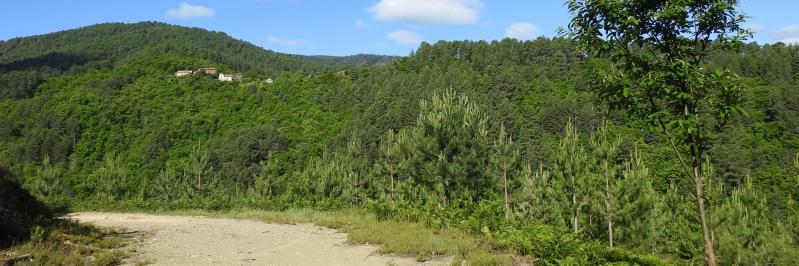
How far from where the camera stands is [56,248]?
32.9 ft

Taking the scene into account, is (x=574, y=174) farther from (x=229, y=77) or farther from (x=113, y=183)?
(x=229, y=77)

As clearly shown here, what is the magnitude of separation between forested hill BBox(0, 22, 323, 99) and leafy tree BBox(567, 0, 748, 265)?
124396mm

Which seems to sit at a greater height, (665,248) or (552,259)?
(552,259)

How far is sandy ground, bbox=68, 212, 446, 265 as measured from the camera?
396 inches

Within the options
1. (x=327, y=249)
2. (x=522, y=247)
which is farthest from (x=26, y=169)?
(x=522, y=247)

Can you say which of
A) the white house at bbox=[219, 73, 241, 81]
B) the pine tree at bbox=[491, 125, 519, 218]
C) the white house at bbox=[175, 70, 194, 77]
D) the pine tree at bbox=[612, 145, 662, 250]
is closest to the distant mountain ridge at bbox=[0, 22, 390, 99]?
the white house at bbox=[219, 73, 241, 81]

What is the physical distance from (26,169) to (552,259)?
76423 millimetres

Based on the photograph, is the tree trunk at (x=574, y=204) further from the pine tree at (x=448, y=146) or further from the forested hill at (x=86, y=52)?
the forested hill at (x=86, y=52)

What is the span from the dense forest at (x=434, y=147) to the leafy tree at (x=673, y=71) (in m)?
0.22

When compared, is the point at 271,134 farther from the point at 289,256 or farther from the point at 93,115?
the point at 289,256

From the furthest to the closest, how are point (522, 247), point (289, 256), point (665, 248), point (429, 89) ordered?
point (429, 89), point (665, 248), point (289, 256), point (522, 247)

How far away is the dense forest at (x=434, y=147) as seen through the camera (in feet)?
74.7

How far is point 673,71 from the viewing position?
4965mm

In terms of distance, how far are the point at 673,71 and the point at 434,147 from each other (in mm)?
17789
